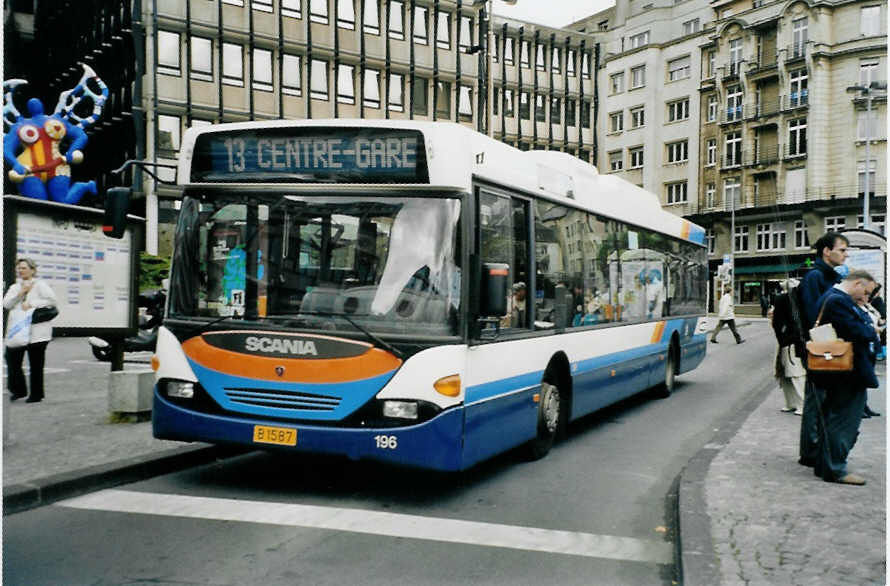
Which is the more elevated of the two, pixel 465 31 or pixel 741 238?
pixel 465 31

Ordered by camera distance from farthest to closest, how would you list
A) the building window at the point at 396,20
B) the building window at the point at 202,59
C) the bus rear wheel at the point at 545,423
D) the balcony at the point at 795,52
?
the balcony at the point at 795,52
the building window at the point at 396,20
the building window at the point at 202,59
the bus rear wheel at the point at 545,423

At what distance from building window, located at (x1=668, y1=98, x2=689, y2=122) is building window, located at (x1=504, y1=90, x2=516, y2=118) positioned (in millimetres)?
15784

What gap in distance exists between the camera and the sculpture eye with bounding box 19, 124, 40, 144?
2488 centimetres

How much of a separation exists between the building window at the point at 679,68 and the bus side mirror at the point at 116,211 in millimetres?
63006

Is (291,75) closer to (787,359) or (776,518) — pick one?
(787,359)

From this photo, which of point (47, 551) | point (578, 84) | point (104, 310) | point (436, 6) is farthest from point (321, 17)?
point (47, 551)

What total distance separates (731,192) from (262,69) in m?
34.1

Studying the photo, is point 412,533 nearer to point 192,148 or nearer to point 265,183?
point 265,183

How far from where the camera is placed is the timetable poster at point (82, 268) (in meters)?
10.2

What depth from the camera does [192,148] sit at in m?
7.22

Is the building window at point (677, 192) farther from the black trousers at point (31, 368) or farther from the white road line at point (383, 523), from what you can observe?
the white road line at point (383, 523)

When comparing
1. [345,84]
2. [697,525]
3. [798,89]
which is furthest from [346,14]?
[697,525]

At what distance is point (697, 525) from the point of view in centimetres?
565

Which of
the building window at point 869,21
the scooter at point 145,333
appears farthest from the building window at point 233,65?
the building window at point 869,21
